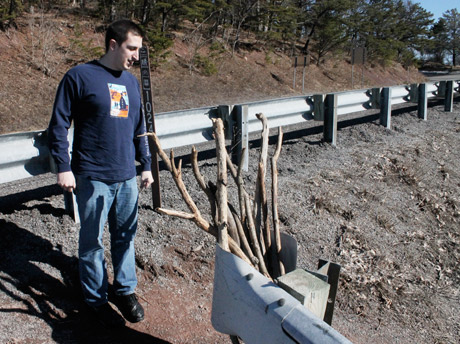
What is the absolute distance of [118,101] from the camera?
3219 millimetres

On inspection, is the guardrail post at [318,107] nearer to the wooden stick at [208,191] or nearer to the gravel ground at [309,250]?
the gravel ground at [309,250]

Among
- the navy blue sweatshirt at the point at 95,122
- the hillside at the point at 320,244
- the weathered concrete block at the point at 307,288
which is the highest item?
the navy blue sweatshirt at the point at 95,122

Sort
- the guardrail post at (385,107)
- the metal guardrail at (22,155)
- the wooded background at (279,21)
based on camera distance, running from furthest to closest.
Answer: the wooded background at (279,21)
the guardrail post at (385,107)
the metal guardrail at (22,155)

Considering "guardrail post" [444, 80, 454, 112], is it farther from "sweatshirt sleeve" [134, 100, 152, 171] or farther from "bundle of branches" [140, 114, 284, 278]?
"sweatshirt sleeve" [134, 100, 152, 171]

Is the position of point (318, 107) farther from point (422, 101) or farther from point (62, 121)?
point (62, 121)

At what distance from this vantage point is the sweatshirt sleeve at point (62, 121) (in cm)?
305

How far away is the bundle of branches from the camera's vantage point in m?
2.95

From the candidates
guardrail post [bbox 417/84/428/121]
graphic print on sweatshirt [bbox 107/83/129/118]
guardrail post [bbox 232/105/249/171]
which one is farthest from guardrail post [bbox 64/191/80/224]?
guardrail post [bbox 417/84/428/121]

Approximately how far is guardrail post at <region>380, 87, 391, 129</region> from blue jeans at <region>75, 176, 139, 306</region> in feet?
20.1

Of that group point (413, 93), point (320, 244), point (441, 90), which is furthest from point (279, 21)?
point (320, 244)

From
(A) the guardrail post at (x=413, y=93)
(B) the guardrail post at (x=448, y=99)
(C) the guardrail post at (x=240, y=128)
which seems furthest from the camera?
(B) the guardrail post at (x=448, y=99)

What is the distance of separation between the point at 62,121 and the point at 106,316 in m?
1.27

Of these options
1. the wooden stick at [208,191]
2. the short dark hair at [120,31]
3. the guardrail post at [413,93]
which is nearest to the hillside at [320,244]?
the guardrail post at [413,93]

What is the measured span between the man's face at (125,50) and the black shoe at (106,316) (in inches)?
61.1
